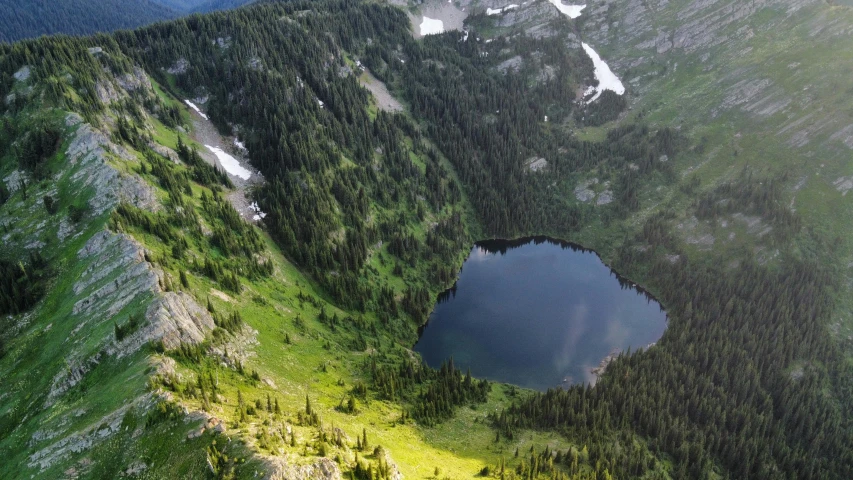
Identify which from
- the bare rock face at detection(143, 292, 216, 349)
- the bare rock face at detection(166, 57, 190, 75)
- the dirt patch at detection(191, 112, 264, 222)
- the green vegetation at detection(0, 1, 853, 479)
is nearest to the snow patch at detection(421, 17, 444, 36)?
the green vegetation at detection(0, 1, 853, 479)

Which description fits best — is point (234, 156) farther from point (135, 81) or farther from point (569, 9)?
point (569, 9)

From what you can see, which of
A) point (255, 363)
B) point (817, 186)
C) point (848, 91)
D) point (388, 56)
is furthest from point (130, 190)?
point (848, 91)

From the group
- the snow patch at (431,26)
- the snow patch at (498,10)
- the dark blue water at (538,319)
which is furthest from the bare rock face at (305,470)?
the snow patch at (498,10)

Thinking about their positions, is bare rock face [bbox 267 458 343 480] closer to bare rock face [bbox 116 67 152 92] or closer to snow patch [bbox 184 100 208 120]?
bare rock face [bbox 116 67 152 92]

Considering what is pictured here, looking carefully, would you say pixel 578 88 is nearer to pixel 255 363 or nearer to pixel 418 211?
pixel 418 211

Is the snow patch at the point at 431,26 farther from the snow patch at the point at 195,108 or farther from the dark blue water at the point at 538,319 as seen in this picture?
the dark blue water at the point at 538,319
